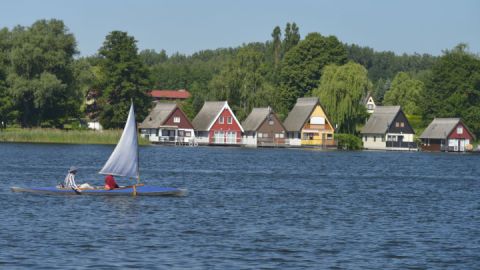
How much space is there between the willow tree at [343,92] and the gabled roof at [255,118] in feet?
28.3

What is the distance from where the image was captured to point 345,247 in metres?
33.4

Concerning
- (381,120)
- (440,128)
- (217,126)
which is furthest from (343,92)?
(217,126)

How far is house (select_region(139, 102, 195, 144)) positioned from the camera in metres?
138

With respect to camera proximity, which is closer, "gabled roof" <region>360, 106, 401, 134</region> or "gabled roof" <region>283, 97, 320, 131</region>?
"gabled roof" <region>283, 97, 320, 131</region>

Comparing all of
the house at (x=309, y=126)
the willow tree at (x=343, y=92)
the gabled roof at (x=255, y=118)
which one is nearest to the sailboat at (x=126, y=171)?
the willow tree at (x=343, y=92)

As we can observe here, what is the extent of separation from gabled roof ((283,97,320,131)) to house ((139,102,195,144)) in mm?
15558

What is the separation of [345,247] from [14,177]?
113 ft

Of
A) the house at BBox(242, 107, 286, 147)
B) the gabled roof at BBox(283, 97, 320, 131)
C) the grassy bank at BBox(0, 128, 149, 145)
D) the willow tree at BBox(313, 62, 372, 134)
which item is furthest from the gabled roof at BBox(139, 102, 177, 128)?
the willow tree at BBox(313, 62, 372, 134)

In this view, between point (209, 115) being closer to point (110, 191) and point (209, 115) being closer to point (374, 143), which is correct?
point (374, 143)

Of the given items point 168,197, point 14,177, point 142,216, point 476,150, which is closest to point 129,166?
point 168,197

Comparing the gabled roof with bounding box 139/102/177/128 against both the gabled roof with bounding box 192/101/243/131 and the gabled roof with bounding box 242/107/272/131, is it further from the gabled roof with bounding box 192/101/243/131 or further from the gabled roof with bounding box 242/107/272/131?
the gabled roof with bounding box 242/107/272/131

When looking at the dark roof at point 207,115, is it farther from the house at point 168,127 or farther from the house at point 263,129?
the house at point 263,129

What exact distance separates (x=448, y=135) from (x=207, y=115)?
3659cm

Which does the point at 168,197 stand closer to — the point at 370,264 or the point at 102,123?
the point at 370,264
